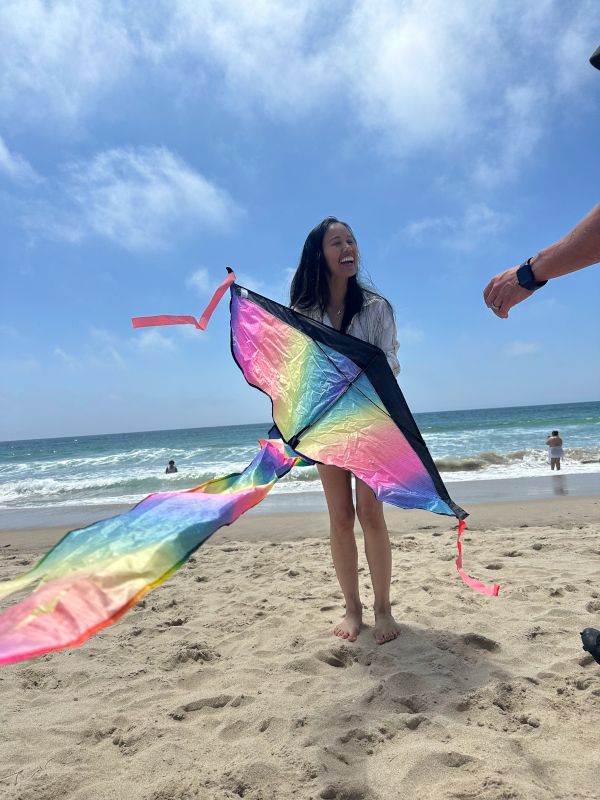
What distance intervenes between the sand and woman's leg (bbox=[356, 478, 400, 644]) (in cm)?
10

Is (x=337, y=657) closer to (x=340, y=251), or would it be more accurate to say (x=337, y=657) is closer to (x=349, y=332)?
(x=349, y=332)

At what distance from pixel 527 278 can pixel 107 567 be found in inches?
63.8

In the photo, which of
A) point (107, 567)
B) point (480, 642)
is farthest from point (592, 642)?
point (107, 567)

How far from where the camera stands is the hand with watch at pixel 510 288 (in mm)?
1652

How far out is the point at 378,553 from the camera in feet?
9.74

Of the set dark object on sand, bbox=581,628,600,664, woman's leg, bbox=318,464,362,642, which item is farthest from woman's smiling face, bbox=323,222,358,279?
dark object on sand, bbox=581,628,600,664

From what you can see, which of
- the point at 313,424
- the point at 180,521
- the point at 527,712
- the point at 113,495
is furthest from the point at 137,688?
the point at 113,495

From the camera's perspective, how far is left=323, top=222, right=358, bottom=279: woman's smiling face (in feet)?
10.1

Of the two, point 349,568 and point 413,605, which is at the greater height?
point 349,568

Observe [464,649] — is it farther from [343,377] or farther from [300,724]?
[343,377]

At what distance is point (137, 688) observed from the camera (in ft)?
8.75

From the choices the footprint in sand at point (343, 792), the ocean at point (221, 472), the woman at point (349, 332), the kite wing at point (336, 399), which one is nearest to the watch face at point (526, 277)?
the kite wing at point (336, 399)

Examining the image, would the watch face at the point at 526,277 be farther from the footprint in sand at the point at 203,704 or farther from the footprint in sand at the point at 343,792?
the footprint in sand at the point at 203,704

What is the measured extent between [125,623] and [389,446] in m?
2.25
